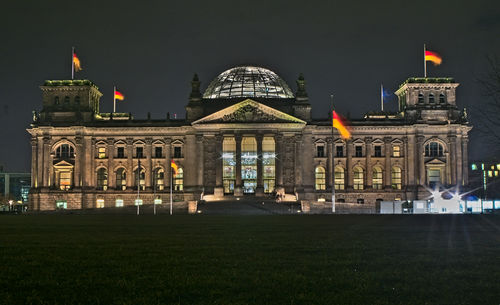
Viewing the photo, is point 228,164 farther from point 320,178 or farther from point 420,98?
point 420,98

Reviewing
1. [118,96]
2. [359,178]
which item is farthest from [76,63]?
[359,178]

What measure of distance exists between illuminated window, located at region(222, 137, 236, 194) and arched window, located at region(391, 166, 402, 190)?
2838 centimetres

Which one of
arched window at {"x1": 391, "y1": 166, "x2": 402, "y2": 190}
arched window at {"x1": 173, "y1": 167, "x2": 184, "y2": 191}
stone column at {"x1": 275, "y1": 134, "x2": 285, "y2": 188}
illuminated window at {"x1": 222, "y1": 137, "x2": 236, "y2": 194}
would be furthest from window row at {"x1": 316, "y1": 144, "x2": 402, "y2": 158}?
arched window at {"x1": 173, "y1": 167, "x2": 184, "y2": 191}

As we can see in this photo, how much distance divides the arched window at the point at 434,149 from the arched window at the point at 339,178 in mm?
14999

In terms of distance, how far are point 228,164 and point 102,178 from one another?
23.5m

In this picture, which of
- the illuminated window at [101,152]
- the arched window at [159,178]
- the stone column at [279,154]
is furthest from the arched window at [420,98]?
the illuminated window at [101,152]

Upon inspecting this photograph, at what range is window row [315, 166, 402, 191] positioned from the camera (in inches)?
4493

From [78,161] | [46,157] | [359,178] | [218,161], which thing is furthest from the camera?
[359,178]

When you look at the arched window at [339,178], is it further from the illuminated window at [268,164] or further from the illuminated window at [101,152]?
the illuminated window at [101,152]

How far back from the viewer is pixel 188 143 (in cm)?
11244

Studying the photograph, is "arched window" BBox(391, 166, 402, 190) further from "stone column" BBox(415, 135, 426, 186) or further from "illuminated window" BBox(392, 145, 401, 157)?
"stone column" BBox(415, 135, 426, 186)

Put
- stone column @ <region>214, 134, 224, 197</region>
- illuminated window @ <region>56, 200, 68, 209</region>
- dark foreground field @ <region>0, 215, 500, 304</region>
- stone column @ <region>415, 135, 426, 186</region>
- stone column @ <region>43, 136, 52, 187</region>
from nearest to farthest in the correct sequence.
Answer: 1. dark foreground field @ <region>0, 215, 500, 304</region>
2. stone column @ <region>214, 134, 224, 197</region>
3. illuminated window @ <region>56, 200, 68, 209</region>
4. stone column @ <region>415, 135, 426, 186</region>
5. stone column @ <region>43, 136, 52, 187</region>

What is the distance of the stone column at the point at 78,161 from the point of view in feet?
368

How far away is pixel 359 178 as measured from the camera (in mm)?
115188
